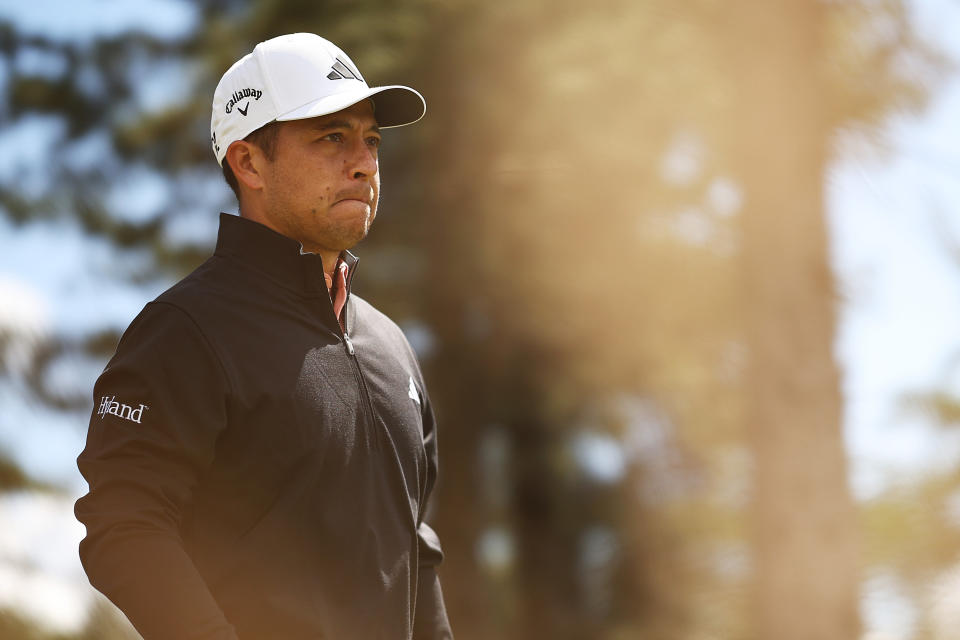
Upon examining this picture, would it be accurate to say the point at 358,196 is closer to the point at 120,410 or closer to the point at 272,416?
the point at 272,416

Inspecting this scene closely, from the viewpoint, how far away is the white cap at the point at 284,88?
2.20m

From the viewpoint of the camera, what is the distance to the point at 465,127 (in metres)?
9.28

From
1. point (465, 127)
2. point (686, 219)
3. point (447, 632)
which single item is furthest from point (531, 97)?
point (447, 632)

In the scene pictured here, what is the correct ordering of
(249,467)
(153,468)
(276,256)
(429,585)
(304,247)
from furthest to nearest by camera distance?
(429,585) < (304,247) < (276,256) < (249,467) < (153,468)

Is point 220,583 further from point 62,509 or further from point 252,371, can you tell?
point 62,509

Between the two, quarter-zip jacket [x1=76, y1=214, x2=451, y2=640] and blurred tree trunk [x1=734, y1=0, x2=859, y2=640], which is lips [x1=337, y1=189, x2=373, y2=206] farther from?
blurred tree trunk [x1=734, y1=0, x2=859, y2=640]

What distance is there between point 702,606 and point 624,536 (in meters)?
1.36

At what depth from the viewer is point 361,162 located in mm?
2248

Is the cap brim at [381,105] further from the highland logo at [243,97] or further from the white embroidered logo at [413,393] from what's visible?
the white embroidered logo at [413,393]

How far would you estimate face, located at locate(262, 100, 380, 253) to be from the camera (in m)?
2.22

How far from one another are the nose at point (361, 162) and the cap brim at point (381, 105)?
0.30ft

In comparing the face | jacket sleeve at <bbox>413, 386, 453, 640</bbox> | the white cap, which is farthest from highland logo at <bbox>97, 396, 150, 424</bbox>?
jacket sleeve at <bbox>413, 386, 453, 640</bbox>

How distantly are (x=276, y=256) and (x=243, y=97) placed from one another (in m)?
0.34

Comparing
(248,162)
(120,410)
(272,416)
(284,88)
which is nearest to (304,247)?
(248,162)
